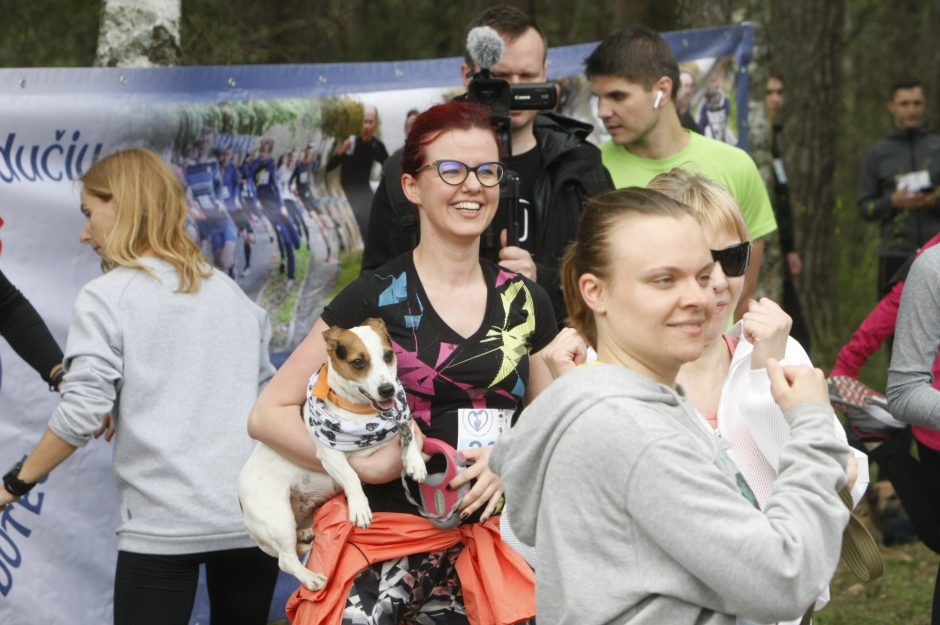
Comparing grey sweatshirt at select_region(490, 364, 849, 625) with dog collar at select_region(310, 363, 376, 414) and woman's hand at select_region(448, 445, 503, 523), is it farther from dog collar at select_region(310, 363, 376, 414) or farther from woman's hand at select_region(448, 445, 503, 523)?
dog collar at select_region(310, 363, 376, 414)

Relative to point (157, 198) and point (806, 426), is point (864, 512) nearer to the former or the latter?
point (157, 198)

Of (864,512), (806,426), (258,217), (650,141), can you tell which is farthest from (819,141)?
(806,426)

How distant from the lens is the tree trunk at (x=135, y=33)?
541 cm

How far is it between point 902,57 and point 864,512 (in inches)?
449

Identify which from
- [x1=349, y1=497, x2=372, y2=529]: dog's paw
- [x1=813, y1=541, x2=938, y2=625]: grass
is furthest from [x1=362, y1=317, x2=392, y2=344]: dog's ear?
[x1=813, y1=541, x2=938, y2=625]: grass

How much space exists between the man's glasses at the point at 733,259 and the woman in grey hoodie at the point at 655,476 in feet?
2.11

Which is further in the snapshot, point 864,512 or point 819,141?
point 819,141

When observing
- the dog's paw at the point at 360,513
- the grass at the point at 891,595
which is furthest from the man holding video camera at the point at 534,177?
the grass at the point at 891,595

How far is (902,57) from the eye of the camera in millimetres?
16922

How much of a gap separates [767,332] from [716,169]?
7.77 ft

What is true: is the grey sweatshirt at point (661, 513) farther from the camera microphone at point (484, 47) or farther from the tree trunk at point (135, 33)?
the tree trunk at point (135, 33)

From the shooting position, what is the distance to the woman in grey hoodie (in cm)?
→ 199

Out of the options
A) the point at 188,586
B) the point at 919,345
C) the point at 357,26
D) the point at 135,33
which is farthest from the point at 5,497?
the point at 357,26

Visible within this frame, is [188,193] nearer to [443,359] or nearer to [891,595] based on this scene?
[443,359]
